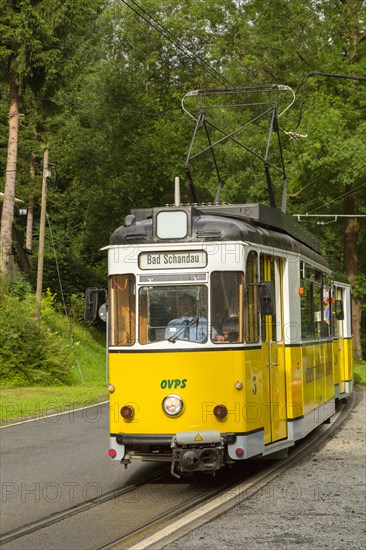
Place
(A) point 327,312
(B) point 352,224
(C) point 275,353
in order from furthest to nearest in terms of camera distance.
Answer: (B) point 352,224 < (A) point 327,312 < (C) point 275,353

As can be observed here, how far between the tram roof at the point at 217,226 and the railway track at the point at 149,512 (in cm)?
285

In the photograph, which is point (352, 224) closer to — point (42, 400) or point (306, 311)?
point (42, 400)

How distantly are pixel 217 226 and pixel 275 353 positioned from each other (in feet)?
6.73

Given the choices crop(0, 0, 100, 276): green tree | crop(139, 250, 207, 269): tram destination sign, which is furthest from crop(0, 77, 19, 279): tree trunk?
crop(139, 250, 207, 269): tram destination sign

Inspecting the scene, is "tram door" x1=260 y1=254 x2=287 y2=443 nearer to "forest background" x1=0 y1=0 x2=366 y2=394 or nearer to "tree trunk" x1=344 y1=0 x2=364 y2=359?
"forest background" x1=0 y1=0 x2=366 y2=394

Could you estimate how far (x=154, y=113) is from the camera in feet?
179

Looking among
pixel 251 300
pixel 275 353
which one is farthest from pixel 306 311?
pixel 251 300

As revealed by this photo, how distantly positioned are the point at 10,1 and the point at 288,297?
25.7 meters

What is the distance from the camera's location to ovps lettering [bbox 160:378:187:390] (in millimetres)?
11594

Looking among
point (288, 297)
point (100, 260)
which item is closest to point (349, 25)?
point (100, 260)

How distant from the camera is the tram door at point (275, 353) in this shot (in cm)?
1278

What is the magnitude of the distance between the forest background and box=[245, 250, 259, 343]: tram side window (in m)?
15.5

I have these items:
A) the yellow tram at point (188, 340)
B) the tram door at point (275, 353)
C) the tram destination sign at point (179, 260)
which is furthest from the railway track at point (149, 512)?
the tram destination sign at point (179, 260)

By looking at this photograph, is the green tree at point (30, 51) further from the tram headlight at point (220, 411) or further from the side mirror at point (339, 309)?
the tram headlight at point (220, 411)
